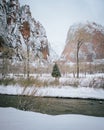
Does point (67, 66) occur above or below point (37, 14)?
below

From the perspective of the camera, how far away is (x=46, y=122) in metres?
2.84

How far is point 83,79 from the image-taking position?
3.12m

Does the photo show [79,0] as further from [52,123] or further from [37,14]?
[52,123]

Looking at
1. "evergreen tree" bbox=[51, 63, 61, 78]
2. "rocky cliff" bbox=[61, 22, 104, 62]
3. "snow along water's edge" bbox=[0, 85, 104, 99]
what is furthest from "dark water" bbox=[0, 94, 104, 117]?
"rocky cliff" bbox=[61, 22, 104, 62]

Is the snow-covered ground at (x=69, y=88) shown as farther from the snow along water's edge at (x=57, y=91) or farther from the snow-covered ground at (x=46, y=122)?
the snow-covered ground at (x=46, y=122)

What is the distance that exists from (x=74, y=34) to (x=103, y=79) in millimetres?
857

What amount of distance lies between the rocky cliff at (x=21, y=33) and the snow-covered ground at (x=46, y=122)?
97 centimetres

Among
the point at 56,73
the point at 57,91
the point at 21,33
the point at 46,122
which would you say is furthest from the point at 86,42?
the point at 46,122

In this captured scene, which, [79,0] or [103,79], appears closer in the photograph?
[103,79]

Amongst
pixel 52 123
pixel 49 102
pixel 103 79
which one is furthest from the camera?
pixel 49 102

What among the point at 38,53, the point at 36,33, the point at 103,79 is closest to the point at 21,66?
the point at 38,53

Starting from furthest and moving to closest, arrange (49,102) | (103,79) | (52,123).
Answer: (49,102) < (103,79) < (52,123)

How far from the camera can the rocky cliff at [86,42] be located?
313 centimetres

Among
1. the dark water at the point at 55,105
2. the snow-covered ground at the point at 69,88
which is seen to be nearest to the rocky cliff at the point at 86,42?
the snow-covered ground at the point at 69,88
